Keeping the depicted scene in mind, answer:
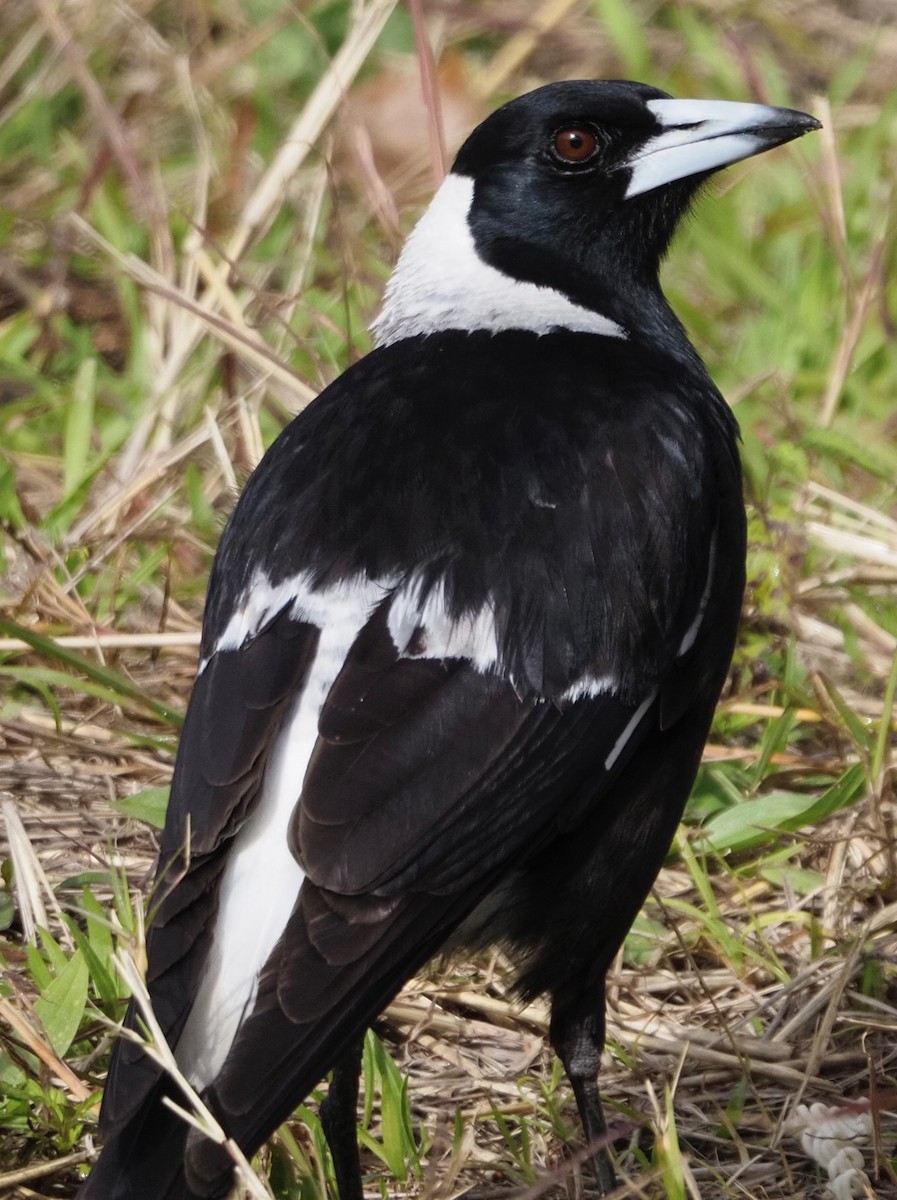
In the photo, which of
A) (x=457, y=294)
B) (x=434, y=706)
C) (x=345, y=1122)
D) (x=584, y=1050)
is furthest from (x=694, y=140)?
(x=345, y=1122)

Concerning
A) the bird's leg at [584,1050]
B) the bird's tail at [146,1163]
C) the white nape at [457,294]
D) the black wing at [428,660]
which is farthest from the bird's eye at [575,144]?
the bird's tail at [146,1163]

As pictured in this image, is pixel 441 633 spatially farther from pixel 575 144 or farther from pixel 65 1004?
pixel 575 144

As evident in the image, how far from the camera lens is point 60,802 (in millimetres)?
3131

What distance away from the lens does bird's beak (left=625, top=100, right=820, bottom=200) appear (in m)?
3.00

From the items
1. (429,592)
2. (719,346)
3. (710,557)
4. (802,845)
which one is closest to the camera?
(429,592)

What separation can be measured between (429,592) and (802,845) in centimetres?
100

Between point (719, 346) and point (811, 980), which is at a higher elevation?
point (719, 346)

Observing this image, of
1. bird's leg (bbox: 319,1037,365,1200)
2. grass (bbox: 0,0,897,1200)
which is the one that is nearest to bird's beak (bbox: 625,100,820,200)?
grass (bbox: 0,0,897,1200)

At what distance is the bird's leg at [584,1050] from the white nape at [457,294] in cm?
97

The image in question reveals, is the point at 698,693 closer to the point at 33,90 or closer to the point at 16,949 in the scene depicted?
the point at 16,949

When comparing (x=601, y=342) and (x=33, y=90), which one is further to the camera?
(x=33, y=90)

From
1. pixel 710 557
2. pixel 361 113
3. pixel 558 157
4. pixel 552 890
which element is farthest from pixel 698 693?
pixel 361 113

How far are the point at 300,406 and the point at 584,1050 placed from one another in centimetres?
154

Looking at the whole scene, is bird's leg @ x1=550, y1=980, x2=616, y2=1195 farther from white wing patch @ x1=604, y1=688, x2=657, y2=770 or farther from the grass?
white wing patch @ x1=604, y1=688, x2=657, y2=770
